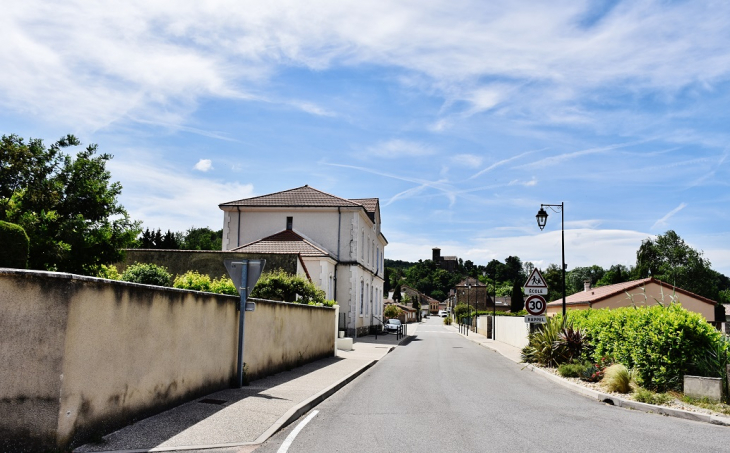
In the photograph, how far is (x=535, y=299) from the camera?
1903 cm

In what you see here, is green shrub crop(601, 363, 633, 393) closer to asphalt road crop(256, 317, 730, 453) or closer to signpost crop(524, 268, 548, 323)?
asphalt road crop(256, 317, 730, 453)

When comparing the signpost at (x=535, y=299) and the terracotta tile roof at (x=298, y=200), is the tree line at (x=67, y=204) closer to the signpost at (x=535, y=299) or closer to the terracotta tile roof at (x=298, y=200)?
the terracotta tile roof at (x=298, y=200)

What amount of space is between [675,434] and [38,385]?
27.5ft

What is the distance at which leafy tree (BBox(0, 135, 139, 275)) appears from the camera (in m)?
25.8

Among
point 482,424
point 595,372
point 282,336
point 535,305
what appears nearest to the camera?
point 482,424

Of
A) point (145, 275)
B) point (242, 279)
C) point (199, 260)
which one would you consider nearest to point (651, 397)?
point (242, 279)

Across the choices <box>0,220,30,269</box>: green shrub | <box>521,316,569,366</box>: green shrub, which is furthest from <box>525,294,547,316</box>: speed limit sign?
<box>0,220,30,269</box>: green shrub

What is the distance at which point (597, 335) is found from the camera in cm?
1645

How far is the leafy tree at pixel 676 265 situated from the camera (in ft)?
268

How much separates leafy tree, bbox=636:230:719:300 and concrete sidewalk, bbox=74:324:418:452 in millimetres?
79214

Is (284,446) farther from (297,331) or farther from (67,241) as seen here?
(67,241)

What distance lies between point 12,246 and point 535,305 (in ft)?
48.4

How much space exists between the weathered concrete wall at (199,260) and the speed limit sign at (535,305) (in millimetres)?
11836

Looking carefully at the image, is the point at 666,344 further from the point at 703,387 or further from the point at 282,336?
the point at 282,336
